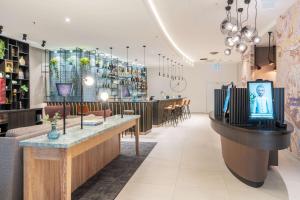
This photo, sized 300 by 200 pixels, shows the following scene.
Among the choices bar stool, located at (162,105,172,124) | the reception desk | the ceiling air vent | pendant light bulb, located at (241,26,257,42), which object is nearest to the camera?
pendant light bulb, located at (241,26,257,42)

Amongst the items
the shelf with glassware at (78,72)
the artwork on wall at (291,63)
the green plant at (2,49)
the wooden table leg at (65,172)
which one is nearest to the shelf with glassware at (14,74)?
the green plant at (2,49)

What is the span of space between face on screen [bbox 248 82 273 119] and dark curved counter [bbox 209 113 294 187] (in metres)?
0.30

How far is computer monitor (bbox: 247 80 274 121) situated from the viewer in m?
3.48

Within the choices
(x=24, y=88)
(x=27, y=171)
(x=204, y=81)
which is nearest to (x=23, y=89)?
(x=24, y=88)

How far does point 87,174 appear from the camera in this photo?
4082mm

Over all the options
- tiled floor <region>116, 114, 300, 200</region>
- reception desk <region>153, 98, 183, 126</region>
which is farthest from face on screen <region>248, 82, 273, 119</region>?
reception desk <region>153, 98, 183, 126</region>

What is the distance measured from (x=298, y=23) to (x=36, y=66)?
9099 millimetres

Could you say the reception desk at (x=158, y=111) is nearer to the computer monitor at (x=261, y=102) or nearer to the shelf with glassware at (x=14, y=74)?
the shelf with glassware at (x=14, y=74)

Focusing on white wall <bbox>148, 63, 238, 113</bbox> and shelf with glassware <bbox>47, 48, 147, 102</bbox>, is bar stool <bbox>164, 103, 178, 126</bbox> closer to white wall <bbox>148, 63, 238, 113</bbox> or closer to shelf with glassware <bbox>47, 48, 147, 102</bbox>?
shelf with glassware <bbox>47, 48, 147, 102</bbox>

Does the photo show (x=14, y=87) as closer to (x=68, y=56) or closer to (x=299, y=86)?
(x=68, y=56)

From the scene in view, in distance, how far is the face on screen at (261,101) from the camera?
348cm

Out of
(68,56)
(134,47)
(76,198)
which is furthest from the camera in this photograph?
(68,56)

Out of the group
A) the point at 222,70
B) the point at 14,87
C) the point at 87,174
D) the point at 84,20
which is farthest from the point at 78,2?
the point at 222,70

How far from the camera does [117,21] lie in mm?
6570
